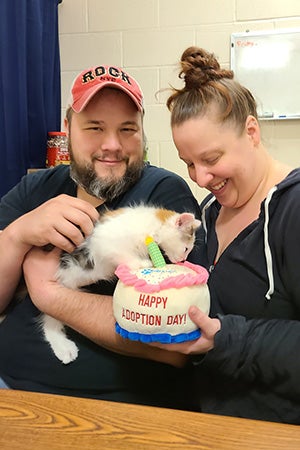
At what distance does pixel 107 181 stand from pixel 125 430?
2.61ft

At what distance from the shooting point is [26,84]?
8.07 ft

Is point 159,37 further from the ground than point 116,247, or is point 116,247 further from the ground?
point 159,37

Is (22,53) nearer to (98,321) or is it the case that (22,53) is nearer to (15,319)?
(15,319)

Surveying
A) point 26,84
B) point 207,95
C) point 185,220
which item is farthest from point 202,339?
point 26,84

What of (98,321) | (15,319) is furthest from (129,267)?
(15,319)

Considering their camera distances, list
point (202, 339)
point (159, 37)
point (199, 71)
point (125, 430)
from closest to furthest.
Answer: point (125, 430), point (202, 339), point (199, 71), point (159, 37)

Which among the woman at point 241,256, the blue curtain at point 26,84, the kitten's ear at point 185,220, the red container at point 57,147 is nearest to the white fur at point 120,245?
the kitten's ear at point 185,220

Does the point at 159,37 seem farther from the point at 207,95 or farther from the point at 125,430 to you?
the point at 125,430

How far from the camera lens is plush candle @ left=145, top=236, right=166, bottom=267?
99cm

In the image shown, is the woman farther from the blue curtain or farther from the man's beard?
the blue curtain

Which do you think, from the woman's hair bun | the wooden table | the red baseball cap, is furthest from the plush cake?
the red baseball cap

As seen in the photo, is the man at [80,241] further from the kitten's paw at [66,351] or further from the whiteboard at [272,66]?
the whiteboard at [272,66]

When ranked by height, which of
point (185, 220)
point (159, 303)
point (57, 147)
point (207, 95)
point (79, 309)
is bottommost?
point (79, 309)

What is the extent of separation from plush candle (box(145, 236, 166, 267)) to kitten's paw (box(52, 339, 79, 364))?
374mm
